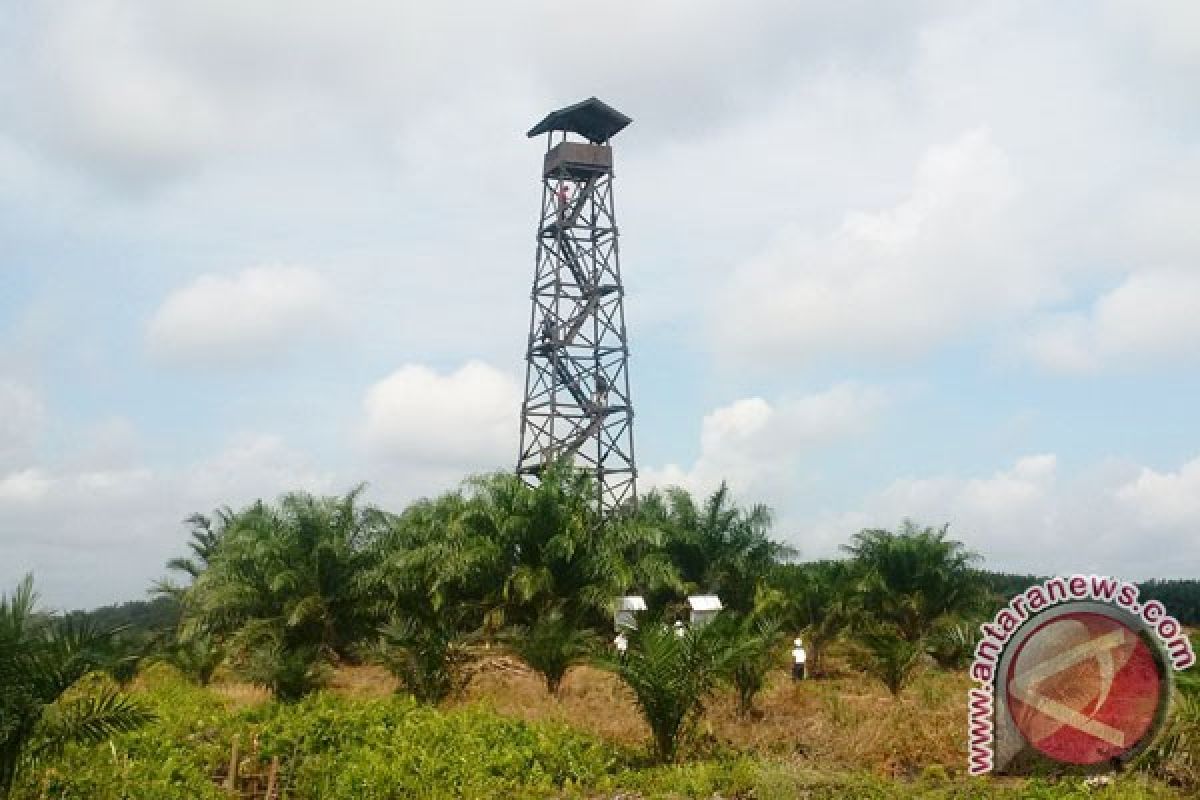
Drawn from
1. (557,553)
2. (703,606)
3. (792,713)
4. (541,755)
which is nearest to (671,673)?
(541,755)

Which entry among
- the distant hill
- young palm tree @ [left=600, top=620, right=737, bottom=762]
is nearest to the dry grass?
young palm tree @ [left=600, top=620, right=737, bottom=762]

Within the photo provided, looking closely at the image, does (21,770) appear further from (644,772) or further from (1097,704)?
(1097,704)

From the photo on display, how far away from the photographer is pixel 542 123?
30969 mm

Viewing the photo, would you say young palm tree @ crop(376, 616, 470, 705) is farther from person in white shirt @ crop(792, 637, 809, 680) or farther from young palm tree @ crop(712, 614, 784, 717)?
person in white shirt @ crop(792, 637, 809, 680)

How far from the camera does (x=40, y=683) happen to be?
25.7 ft

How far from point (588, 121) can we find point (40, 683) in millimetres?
25122

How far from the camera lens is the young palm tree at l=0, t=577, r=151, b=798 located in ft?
25.1

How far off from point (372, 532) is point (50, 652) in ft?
48.1

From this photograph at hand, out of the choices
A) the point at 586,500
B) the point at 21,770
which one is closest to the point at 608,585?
the point at 586,500

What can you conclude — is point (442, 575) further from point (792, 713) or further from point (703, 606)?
point (792, 713)

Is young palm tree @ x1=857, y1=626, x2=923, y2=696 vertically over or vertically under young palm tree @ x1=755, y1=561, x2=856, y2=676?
under

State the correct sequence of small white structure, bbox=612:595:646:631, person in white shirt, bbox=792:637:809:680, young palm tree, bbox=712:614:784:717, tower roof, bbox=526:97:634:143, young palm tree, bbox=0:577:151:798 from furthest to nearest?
tower roof, bbox=526:97:634:143, small white structure, bbox=612:595:646:631, person in white shirt, bbox=792:637:809:680, young palm tree, bbox=712:614:784:717, young palm tree, bbox=0:577:151:798

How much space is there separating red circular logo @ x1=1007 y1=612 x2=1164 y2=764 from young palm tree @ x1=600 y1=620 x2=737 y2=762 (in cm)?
282

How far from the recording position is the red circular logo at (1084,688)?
378 inches
